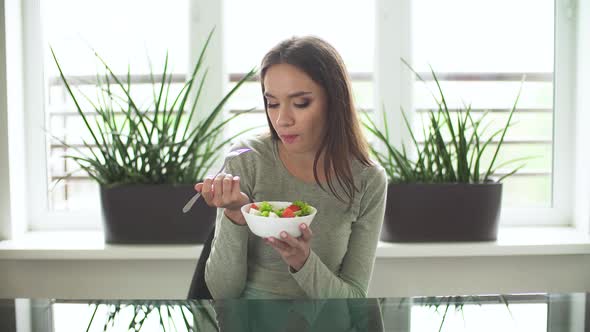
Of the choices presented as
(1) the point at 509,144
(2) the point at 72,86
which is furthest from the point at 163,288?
(1) the point at 509,144

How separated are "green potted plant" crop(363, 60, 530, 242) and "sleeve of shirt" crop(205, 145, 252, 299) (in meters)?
0.85

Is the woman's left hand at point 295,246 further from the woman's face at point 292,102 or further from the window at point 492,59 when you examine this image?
the window at point 492,59

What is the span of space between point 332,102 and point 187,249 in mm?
944

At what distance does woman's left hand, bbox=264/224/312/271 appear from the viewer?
133cm

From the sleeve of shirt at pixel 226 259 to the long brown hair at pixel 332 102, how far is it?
248 millimetres

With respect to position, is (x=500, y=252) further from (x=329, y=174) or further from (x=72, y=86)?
(x=72, y=86)

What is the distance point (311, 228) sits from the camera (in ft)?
5.47

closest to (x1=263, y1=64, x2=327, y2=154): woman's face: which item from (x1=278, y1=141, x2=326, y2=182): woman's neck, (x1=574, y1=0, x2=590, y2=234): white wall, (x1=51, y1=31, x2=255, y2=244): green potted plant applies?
(x1=278, y1=141, x2=326, y2=182): woman's neck

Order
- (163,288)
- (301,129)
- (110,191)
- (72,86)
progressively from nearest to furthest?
(301,129) → (110,191) → (163,288) → (72,86)

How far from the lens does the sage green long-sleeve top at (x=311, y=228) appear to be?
1640 millimetres

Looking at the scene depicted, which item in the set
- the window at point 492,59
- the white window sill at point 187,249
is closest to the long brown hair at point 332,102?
the white window sill at point 187,249

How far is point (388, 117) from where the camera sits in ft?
8.87

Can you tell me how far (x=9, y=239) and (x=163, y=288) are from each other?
0.60 meters

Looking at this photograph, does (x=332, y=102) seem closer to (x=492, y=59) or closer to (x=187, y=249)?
(x=187, y=249)
